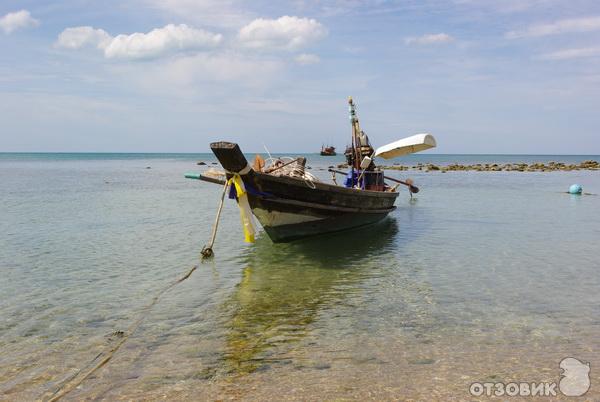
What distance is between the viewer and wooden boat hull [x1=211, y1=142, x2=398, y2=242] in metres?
12.2

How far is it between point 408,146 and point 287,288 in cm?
1053

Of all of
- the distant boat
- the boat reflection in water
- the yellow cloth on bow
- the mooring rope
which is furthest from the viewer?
the distant boat

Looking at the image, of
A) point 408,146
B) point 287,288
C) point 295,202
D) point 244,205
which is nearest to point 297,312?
point 287,288

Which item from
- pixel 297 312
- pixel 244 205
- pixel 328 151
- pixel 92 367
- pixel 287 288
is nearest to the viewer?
pixel 92 367

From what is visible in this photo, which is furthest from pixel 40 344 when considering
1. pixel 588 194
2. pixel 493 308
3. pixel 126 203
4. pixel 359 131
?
pixel 588 194

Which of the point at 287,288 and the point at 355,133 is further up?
the point at 355,133

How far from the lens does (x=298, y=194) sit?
1402 cm

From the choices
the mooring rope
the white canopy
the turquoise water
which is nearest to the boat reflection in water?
the turquoise water

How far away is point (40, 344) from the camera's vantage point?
7117 mm

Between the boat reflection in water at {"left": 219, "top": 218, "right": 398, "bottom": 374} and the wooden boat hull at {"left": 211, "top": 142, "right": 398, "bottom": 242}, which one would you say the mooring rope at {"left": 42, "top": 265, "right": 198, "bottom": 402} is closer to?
the boat reflection in water at {"left": 219, "top": 218, "right": 398, "bottom": 374}

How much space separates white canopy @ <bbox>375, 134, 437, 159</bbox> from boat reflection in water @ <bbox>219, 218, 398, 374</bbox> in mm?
3773

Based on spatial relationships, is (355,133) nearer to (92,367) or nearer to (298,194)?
(298,194)

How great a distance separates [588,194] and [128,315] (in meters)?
34.6

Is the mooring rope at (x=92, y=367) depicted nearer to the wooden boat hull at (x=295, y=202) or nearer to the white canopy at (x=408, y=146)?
the wooden boat hull at (x=295, y=202)
